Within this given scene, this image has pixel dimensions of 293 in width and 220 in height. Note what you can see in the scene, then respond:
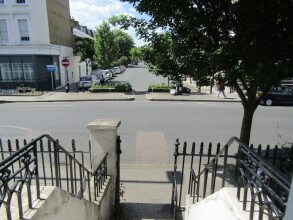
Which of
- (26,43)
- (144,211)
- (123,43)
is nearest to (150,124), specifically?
(144,211)

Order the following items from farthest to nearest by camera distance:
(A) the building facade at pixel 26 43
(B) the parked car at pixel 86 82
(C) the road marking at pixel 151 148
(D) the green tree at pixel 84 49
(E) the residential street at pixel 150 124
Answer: (D) the green tree at pixel 84 49
(B) the parked car at pixel 86 82
(A) the building facade at pixel 26 43
(E) the residential street at pixel 150 124
(C) the road marking at pixel 151 148

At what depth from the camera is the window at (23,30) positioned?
82.6 ft

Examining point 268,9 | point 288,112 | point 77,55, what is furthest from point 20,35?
point 268,9

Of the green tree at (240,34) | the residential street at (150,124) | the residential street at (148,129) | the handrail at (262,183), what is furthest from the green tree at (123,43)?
the handrail at (262,183)

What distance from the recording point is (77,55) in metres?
36.9

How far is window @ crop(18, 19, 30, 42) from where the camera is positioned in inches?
992

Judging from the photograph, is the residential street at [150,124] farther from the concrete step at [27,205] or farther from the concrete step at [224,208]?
the concrete step at [27,205]

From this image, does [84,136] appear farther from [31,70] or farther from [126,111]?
[31,70]

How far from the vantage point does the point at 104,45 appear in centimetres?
3228

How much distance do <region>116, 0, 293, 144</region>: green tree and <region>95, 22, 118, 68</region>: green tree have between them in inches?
A: 1103

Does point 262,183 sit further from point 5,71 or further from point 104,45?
point 104,45

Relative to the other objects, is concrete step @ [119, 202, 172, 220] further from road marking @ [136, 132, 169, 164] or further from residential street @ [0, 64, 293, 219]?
road marking @ [136, 132, 169, 164]

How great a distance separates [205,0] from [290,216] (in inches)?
156

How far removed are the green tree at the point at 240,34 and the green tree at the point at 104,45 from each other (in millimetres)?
28021
